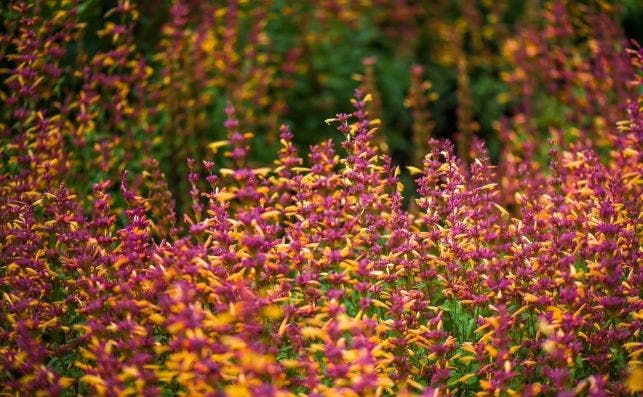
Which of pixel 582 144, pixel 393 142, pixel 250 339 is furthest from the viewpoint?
pixel 393 142

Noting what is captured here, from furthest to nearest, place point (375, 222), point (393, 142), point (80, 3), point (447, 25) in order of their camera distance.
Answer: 1. point (447, 25)
2. point (393, 142)
3. point (80, 3)
4. point (375, 222)

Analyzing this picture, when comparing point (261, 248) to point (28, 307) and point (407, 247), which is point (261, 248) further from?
point (28, 307)

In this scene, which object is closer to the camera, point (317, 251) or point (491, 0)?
point (317, 251)

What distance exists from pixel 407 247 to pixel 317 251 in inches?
16.8

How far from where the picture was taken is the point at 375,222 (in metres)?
2.77

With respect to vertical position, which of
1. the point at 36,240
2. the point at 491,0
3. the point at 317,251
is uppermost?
the point at 36,240

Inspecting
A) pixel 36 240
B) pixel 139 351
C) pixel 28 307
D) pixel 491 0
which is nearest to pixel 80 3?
pixel 36 240

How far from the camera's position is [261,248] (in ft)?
7.60

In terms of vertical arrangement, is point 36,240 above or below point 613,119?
above

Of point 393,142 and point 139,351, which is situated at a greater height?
point 139,351

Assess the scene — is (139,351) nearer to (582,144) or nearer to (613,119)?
(582,144)

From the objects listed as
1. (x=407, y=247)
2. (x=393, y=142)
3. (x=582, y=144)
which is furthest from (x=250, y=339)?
(x=393, y=142)

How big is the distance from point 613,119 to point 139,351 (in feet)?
11.3

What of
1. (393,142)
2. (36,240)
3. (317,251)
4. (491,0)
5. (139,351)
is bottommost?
(393,142)
